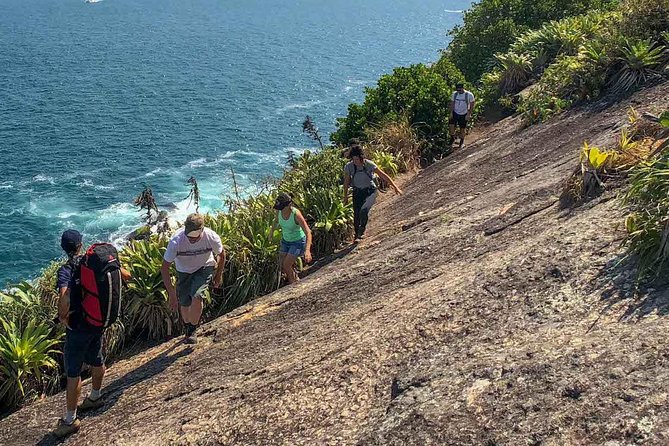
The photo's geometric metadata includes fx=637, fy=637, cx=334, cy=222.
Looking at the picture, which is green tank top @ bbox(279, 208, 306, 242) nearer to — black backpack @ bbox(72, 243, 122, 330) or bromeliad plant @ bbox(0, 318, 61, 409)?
black backpack @ bbox(72, 243, 122, 330)

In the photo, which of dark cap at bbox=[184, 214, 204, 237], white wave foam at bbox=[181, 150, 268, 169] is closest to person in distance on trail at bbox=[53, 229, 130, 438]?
dark cap at bbox=[184, 214, 204, 237]

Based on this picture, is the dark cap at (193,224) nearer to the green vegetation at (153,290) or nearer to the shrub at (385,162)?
the green vegetation at (153,290)

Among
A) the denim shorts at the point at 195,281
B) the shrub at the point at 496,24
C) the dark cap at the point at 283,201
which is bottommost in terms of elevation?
the denim shorts at the point at 195,281

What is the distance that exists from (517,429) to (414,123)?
42.0 ft

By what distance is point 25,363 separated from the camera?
850 centimetres

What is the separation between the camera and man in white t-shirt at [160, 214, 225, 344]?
7523mm

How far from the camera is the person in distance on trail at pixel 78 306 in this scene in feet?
21.2

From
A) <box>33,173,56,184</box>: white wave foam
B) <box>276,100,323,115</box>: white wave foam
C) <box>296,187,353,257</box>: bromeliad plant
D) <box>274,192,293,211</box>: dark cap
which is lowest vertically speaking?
<box>296,187,353,257</box>: bromeliad plant

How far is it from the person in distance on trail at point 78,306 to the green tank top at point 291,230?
2853 mm

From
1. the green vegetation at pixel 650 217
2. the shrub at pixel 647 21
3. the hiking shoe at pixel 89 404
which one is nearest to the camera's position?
the green vegetation at pixel 650 217

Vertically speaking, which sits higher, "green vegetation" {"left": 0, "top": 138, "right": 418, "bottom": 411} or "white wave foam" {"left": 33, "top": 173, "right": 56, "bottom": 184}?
"white wave foam" {"left": 33, "top": 173, "right": 56, "bottom": 184}

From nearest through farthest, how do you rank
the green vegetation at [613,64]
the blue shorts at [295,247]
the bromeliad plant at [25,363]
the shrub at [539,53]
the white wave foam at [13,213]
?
the bromeliad plant at [25,363]
the blue shorts at [295,247]
the green vegetation at [613,64]
the shrub at [539,53]
the white wave foam at [13,213]

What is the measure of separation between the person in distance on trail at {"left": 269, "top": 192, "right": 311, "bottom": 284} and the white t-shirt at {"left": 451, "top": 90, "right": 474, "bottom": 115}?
7.31 metres

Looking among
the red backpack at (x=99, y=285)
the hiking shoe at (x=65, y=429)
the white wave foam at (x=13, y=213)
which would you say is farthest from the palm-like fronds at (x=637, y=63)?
the white wave foam at (x=13, y=213)
